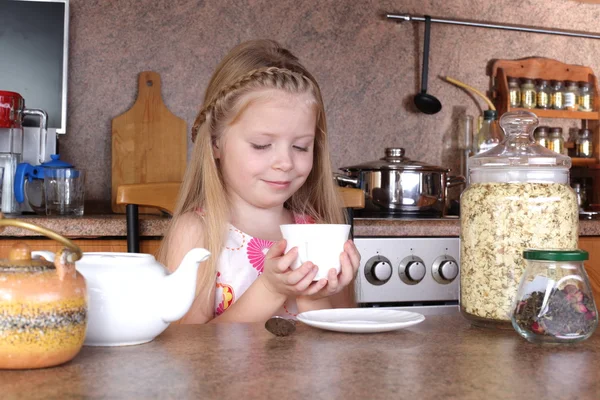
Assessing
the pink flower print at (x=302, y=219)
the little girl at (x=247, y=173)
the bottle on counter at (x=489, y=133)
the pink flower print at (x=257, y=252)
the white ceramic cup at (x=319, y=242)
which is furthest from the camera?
the bottle on counter at (x=489, y=133)

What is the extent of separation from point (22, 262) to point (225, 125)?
839 mm

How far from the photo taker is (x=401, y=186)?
2.06 m

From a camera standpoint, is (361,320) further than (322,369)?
Yes

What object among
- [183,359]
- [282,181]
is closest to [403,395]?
[183,359]

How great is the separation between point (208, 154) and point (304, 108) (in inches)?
8.2

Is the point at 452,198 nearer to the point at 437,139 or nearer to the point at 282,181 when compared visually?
the point at 437,139

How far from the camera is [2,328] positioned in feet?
1.87

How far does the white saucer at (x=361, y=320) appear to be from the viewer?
75 cm

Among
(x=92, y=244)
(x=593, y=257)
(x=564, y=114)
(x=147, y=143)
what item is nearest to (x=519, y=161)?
(x=92, y=244)

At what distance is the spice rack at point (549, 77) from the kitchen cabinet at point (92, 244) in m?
1.47

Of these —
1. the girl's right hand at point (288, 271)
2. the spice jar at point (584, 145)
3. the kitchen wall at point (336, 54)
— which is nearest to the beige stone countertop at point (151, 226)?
the kitchen wall at point (336, 54)

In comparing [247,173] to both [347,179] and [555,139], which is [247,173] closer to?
[347,179]

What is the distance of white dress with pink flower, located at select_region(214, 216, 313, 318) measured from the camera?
138 cm

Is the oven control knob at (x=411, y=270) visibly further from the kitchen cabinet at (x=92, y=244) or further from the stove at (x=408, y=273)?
the kitchen cabinet at (x=92, y=244)
